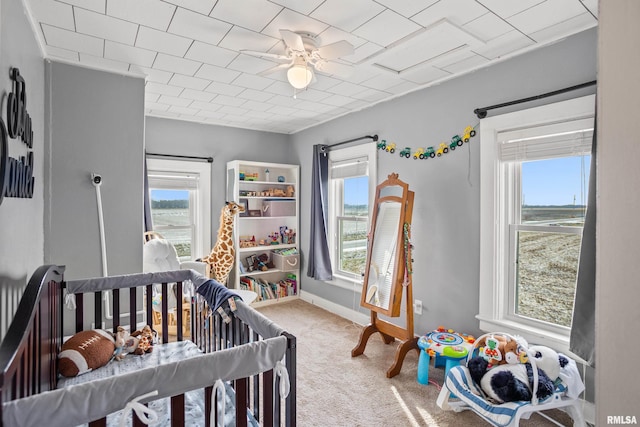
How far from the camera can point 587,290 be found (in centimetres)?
183

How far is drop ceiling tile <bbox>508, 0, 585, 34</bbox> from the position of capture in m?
1.68

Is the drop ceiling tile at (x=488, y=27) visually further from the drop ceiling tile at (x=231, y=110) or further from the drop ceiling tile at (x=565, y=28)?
the drop ceiling tile at (x=231, y=110)

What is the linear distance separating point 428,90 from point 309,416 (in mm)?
2550

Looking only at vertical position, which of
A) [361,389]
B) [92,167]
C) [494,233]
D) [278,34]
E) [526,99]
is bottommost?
[361,389]

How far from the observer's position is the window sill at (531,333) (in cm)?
204

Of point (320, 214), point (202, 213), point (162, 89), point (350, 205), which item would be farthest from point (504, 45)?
point (202, 213)

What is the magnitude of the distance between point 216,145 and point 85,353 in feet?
9.47

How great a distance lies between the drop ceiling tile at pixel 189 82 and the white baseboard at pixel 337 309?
261 centimetres

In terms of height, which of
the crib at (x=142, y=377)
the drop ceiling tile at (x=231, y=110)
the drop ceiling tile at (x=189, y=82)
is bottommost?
the crib at (x=142, y=377)

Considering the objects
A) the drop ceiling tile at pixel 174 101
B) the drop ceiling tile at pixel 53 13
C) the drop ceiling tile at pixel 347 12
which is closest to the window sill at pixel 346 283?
the drop ceiling tile at pixel 174 101

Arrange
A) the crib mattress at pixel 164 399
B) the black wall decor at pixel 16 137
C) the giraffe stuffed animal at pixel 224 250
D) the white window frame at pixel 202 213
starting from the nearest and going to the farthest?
the black wall decor at pixel 16 137
the crib mattress at pixel 164 399
the giraffe stuffed animal at pixel 224 250
the white window frame at pixel 202 213

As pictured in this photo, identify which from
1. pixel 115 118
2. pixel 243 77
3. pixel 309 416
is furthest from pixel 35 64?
pixel 309 416

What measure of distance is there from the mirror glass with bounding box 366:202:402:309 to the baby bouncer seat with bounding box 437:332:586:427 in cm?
82

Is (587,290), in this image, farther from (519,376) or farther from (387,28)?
(387,28)
